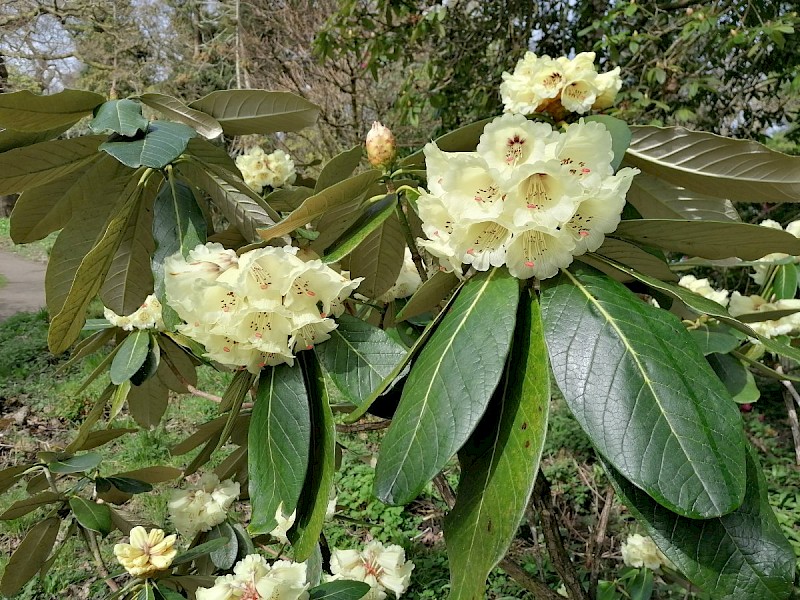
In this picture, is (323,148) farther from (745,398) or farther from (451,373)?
(451,373)

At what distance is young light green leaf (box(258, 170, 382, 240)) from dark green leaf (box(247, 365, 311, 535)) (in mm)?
164

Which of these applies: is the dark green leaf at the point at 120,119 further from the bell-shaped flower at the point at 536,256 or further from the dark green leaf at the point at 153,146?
the bell-shaped flower at the point at 536,256

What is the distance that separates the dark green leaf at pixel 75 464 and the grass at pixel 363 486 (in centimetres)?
61

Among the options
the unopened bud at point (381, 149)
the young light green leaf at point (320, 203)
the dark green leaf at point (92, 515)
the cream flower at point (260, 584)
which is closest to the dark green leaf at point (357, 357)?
the young light green leaf at point (320, 203)

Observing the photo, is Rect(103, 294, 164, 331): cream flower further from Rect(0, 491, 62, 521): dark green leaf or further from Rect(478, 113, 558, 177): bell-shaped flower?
Rect(478, 113, 558, 177): bell-shaped flower

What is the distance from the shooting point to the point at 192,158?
2.73ft

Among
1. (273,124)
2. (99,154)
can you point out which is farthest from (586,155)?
(99,154)

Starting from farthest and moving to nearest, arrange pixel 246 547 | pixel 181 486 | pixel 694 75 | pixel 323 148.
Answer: pixel 323 148, pixel 694 75, pixel 181 486, pixel 246 547

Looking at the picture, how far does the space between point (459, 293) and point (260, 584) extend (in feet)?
2.17

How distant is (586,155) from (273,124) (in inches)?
19.9

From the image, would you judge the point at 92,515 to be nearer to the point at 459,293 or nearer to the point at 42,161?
the point at 42,161

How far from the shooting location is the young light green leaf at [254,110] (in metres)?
0.84

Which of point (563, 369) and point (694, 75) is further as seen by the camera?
point (694, 75)

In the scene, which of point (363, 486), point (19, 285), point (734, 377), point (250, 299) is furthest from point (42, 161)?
point (19, 285)
